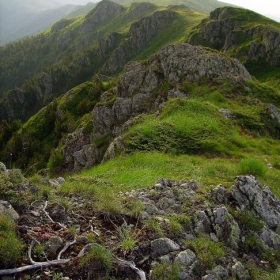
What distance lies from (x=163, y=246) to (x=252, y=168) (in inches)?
397

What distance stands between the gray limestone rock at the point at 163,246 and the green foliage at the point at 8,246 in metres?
3.36

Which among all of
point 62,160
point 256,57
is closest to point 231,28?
point 256,57

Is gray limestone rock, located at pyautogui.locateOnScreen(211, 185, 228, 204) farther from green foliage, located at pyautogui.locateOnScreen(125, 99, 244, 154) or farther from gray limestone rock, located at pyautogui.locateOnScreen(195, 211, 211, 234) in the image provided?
green foliage, located at pyautogui.locateOnScreen(125, 99, 244, 154)

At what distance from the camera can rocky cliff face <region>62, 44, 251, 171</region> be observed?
37062mm

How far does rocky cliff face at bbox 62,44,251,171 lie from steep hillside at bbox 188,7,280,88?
32.7 metres

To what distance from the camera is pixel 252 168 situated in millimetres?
16047

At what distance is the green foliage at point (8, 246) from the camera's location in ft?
21.0

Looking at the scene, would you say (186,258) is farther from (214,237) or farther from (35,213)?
(35,213)

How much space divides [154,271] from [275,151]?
2024 centimetres

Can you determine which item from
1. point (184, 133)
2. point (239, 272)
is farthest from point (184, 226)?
point (184, 133)

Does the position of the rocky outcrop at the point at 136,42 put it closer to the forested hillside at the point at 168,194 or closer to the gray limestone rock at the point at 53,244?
the forested hillside at the point at 168,194

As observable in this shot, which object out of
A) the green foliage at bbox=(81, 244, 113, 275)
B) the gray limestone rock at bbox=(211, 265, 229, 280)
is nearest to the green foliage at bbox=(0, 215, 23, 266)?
the green foliage at bbox=(81, 244, 113, 275)

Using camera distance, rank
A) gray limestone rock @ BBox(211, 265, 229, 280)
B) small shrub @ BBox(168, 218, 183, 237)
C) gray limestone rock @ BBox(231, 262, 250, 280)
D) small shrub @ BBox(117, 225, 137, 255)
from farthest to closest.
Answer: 1. small shrub @ BBox(168, 218, 183, 237)
2. gray limestone rock @ BBox(231, 262, 250, 280)
3. small shrub @ BBox(117, 225, 137, 255)
4. gray limestone rock @ BBox(211, 265, 229, 280)

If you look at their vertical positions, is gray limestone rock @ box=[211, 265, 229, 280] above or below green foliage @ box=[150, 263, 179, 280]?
below
